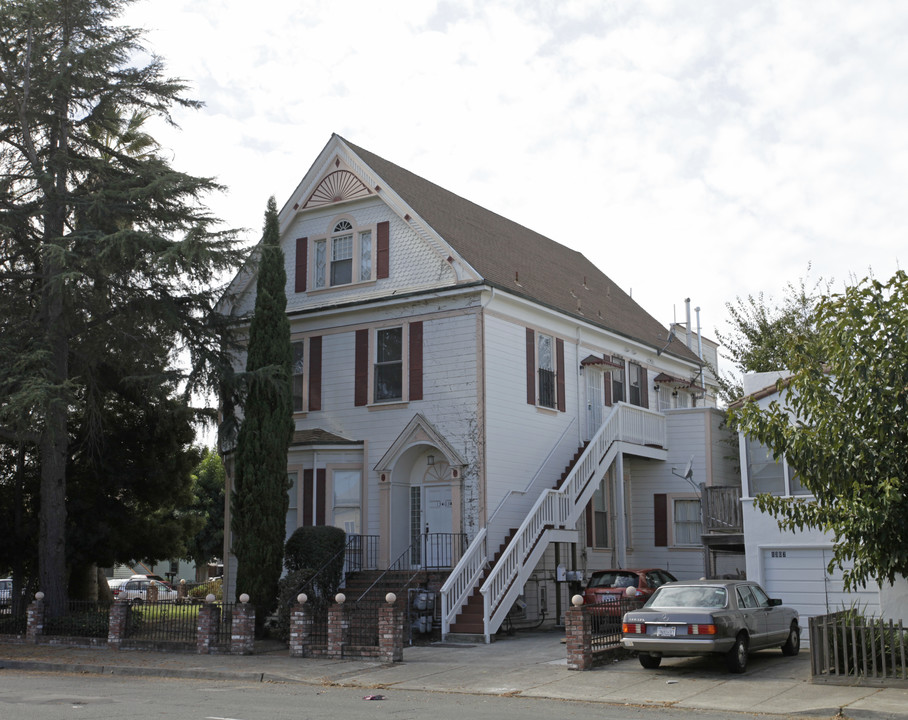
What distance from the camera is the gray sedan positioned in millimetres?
15352

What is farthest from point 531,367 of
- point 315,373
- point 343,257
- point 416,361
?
point 343,257

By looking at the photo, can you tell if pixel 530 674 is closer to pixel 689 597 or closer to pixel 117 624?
pixel 689 597

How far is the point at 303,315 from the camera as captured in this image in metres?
27.3

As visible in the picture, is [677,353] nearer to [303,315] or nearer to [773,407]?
[303,315]

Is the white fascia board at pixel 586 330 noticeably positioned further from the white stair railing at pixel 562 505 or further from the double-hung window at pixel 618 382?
the white stair railing at pixel 562 505

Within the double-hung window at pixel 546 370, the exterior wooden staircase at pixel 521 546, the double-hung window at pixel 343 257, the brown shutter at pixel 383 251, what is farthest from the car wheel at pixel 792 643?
the double-hung window at pixel 343 257

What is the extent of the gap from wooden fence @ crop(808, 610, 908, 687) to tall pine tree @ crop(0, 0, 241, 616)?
15.0 m

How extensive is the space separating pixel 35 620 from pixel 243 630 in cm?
600

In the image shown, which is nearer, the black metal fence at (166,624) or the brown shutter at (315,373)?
the black metal fence at (166,624)

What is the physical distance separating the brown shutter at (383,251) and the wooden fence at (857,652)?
15.0m

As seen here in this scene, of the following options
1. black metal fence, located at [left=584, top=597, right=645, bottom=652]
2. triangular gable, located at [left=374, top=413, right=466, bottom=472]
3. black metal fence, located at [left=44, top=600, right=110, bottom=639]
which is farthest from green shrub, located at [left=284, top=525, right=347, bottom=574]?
black metal fence, located at [left=584, top=597, right=645, bottom=652]

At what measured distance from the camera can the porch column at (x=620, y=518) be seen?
26.6 m

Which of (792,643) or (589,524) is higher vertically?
(589,524)

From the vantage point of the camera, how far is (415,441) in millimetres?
24766
